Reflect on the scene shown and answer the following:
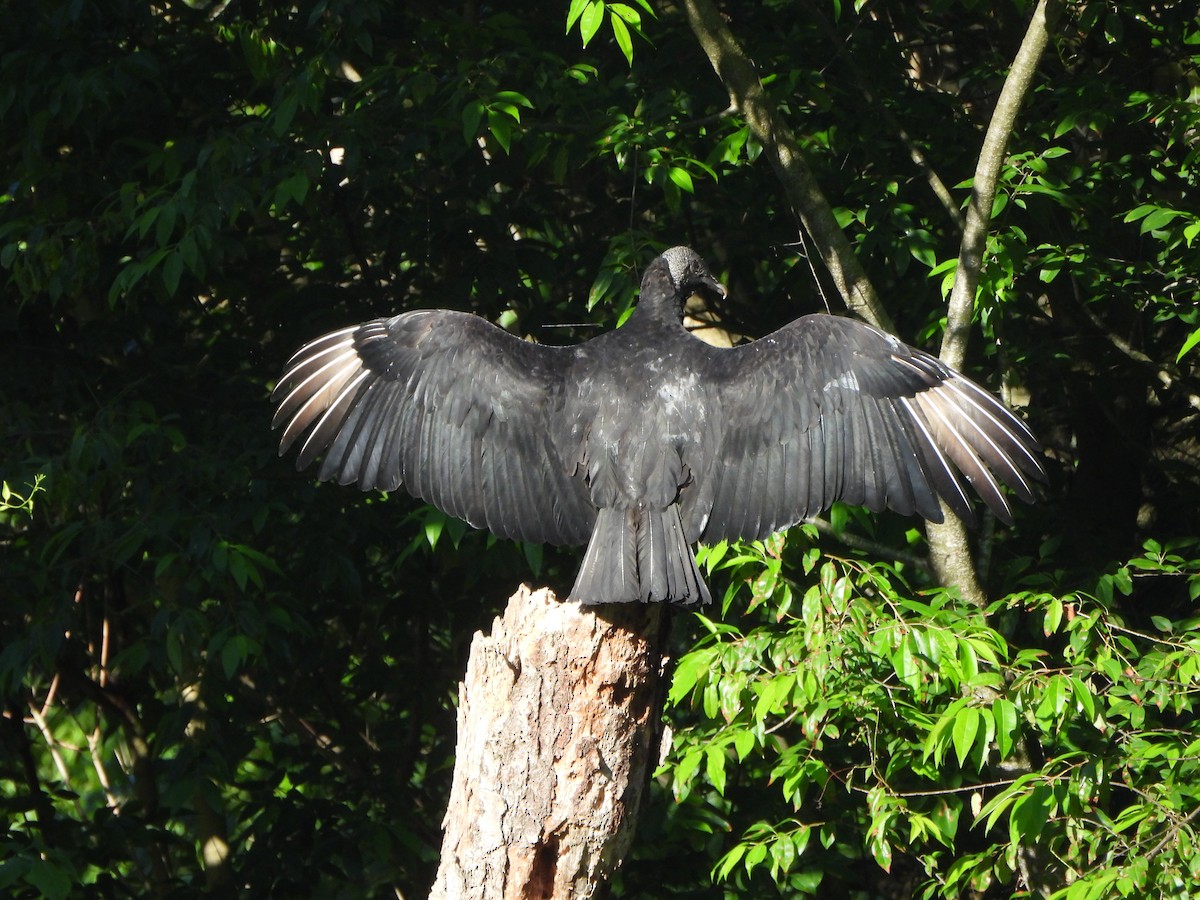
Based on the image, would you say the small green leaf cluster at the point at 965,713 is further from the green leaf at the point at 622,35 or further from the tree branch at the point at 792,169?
the green leaf at the point at 622,35

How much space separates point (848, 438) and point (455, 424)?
100 cm

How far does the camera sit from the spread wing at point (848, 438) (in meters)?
3.34

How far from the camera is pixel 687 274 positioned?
397cm

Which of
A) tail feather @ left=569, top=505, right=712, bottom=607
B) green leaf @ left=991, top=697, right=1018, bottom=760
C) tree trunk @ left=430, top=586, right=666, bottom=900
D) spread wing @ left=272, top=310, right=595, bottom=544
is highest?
spread wing @ left=272, top=310, right=595, bottom=544

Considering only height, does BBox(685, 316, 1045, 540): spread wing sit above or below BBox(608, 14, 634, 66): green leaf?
below

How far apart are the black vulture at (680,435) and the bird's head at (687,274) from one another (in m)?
0.33

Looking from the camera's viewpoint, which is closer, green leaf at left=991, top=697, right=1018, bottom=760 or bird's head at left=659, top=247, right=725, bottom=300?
green leaf at left=991, top=697, right=1018, bottom=760

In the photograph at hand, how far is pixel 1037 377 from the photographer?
497 cm

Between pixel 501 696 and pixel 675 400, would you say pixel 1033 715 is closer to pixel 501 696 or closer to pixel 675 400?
pixel 675 400

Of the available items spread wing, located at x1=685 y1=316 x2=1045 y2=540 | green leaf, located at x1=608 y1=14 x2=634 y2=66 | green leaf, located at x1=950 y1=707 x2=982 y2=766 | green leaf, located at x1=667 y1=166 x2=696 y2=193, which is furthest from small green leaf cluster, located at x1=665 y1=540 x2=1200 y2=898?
green leaf, located at x1=608 y1=14 x2=634 y2=66

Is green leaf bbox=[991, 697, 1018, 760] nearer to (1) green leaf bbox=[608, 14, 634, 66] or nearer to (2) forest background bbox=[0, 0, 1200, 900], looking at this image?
(2) forest background bbox=[0, 0, 1200, 900]

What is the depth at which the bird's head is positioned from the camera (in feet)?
12.8

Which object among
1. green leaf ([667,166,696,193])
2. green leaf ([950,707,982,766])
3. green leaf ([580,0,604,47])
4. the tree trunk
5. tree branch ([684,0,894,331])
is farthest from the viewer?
tree branch ([684,0,894,331])

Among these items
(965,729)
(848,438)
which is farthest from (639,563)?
(965,729)
